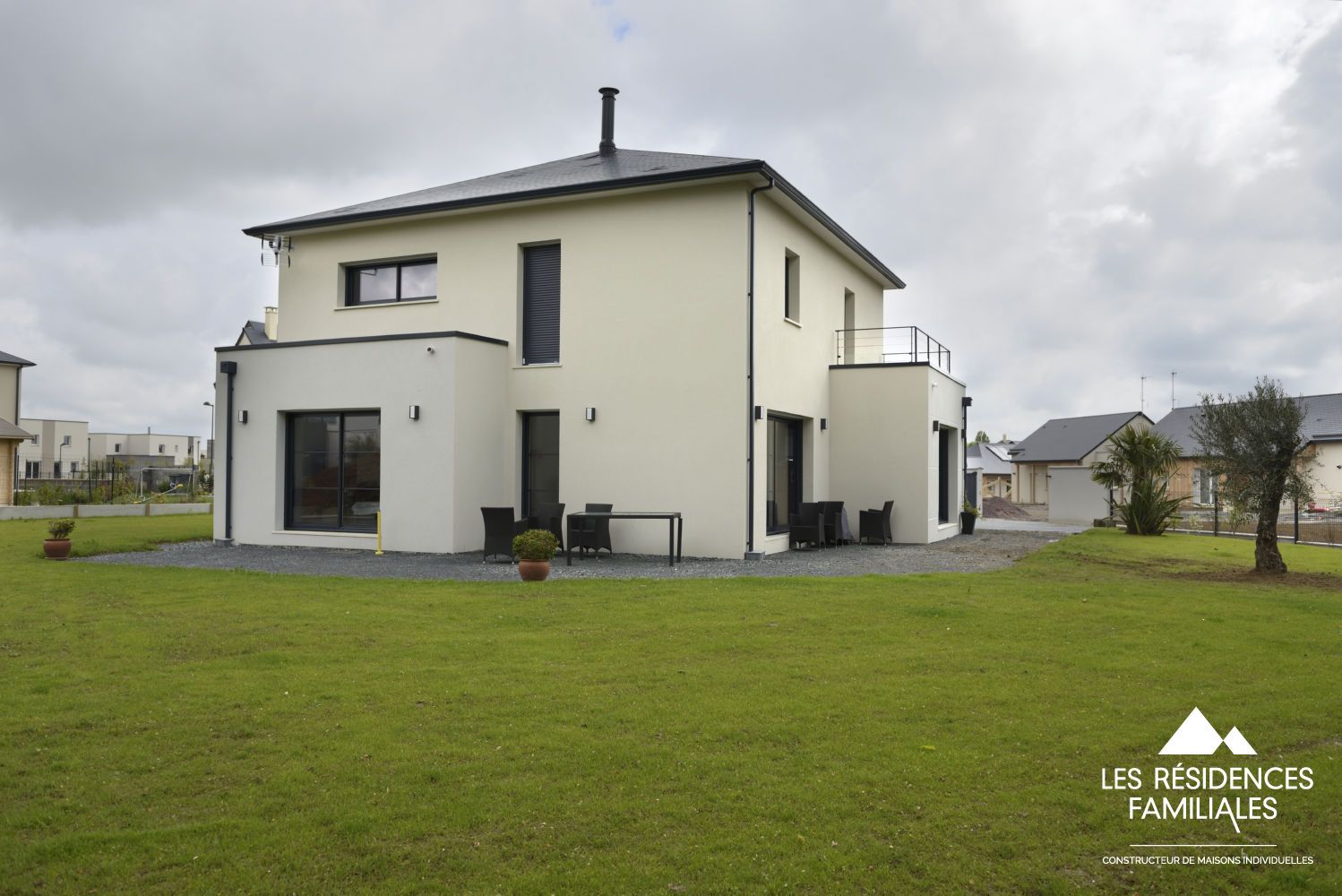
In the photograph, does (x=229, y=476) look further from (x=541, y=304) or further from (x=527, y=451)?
(x=541, y=304)

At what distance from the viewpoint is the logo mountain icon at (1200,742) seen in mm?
4996

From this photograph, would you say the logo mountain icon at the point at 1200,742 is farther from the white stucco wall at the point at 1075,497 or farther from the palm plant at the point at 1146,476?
the white stucco wall at the point at 1075,497

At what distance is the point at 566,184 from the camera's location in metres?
16.2

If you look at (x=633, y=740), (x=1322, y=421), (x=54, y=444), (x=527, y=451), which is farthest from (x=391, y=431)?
(x=54, y=444)

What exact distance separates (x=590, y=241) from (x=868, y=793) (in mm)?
13301

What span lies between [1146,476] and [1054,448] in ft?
113

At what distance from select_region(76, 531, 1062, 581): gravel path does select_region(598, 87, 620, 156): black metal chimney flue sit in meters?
9.18

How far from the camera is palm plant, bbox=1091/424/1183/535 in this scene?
2291 centimetres

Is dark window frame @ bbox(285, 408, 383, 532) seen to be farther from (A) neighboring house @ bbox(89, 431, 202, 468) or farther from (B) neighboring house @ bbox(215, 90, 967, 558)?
(A) neighboring house @ bbox(89, 431, 202, 468)

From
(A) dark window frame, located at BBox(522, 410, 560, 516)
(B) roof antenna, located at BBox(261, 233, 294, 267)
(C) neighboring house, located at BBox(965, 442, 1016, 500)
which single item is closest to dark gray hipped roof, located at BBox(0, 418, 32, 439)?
(B) roof antenna, located at BBox(261, 233, 294, 267)

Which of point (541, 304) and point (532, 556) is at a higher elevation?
point (541, 304)

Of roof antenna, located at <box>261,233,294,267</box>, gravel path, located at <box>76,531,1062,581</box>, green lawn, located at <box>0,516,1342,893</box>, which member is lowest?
green lawn, located at <box>0,516,1342,893</box>

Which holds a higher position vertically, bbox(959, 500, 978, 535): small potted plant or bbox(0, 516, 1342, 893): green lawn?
bbox(959, 500, 978, 535): small potted plant

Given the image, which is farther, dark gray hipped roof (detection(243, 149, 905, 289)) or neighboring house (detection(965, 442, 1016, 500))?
neighboring house (detection(965, 442, 1016, 500))
